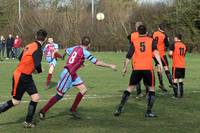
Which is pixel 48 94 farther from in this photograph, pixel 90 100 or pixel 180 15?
pixel 180 15

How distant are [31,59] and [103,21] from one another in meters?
51.8

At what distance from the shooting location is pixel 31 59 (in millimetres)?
10531

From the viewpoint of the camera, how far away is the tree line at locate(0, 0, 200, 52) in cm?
5397

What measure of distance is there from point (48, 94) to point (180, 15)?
39009mm

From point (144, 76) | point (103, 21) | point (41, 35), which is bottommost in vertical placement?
point (103, 21)

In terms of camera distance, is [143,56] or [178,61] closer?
[143,56]

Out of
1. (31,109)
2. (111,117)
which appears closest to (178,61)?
(111,117)

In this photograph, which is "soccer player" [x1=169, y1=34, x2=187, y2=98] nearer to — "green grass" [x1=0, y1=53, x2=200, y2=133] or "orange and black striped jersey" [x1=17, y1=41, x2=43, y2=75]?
"green grass" [x1=0, y1=53, x2=200, y2=133]

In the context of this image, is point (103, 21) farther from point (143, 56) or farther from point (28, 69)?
point (28, 69)

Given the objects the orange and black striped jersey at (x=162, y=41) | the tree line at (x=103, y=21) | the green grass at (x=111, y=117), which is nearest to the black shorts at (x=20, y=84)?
the green grass at (x=111, y=117)

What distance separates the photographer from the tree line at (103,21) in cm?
5397

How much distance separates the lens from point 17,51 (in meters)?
42.9

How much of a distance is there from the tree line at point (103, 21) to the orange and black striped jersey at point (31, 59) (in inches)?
1712

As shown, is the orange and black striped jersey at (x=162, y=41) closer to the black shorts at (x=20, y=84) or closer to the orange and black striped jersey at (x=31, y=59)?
the orange and black striped jersey at (x=31, y=59)
